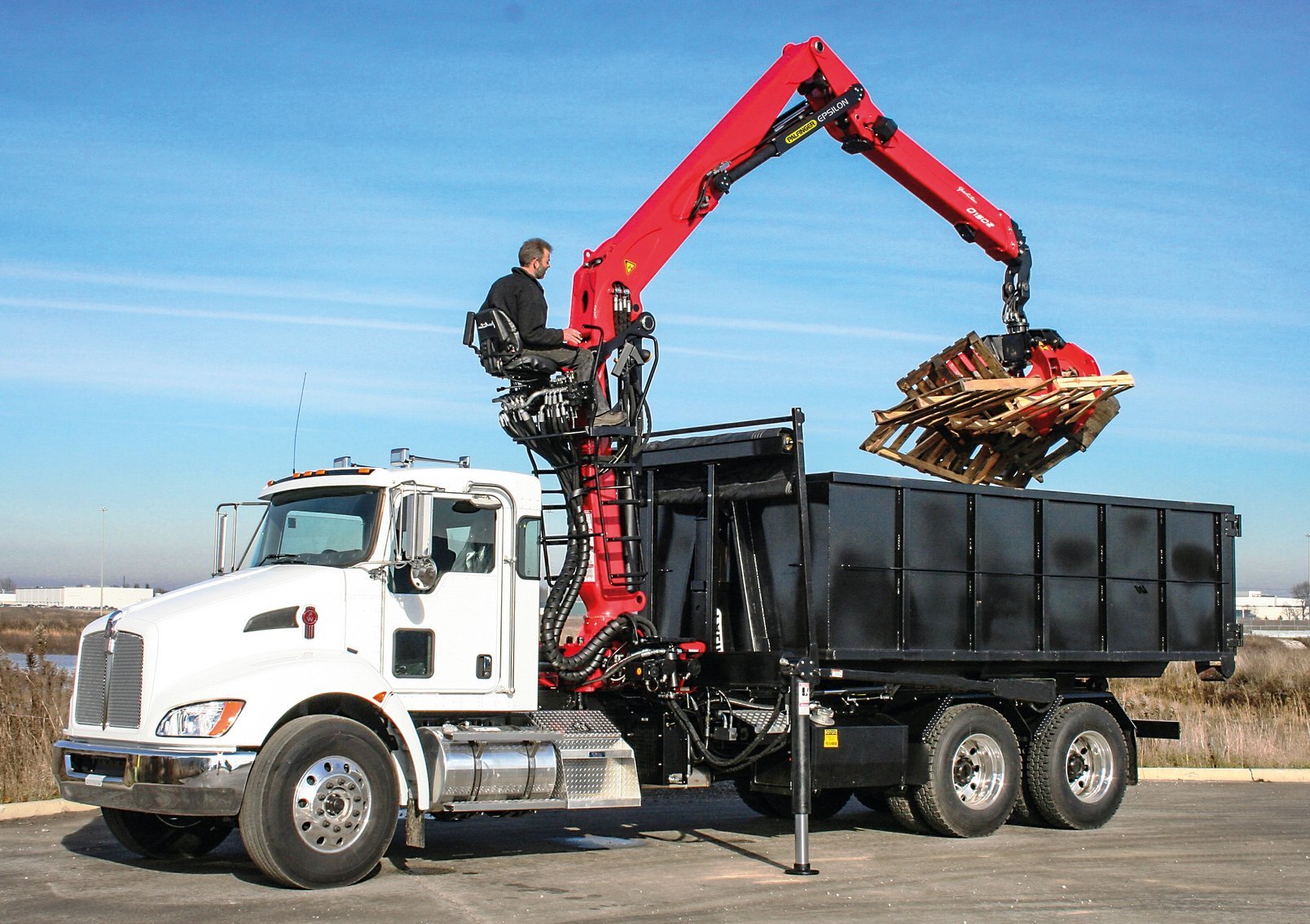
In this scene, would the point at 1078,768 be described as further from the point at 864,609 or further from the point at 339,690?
the point at 339,690

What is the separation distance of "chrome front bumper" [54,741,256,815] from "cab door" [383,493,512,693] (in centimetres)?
141

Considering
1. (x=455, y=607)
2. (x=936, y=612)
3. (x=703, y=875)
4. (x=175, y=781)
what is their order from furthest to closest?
(x=936, y=612) < (x=455, y=607) < (x=703, y=875) < (x=175, y=781)

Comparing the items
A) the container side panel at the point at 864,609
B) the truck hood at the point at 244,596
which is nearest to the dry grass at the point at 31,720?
the truck hood at the point at 244,596

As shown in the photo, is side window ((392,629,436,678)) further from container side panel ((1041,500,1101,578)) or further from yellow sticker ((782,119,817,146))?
yellow sticker ((782,119,817,146))

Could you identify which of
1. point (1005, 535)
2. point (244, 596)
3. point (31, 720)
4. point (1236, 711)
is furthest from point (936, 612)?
point (1236, 711)

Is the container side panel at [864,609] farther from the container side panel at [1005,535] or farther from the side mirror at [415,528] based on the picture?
the side mirror at [415,528]

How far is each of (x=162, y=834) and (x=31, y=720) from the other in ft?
14.3

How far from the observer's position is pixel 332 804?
30.6 feet

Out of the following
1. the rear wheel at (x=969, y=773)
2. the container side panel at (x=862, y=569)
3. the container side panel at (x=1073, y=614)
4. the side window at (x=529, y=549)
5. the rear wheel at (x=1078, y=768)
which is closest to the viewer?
the side window at (x=529, y=549)

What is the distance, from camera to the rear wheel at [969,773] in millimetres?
12078

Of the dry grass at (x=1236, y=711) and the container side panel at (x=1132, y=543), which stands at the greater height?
the container side panel at (x=1132, y=543)

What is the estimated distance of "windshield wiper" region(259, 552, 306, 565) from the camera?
10.4 m

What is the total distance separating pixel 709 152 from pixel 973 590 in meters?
4.51

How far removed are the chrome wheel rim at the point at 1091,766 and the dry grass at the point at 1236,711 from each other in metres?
5.70
